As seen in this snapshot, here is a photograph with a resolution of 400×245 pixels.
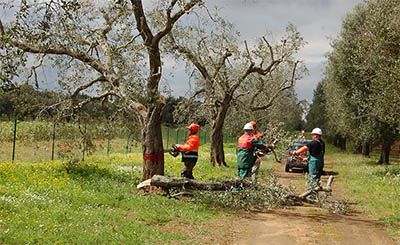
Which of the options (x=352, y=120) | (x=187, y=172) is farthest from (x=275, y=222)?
(x=352, y=120)

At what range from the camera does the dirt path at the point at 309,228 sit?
36.1 ft

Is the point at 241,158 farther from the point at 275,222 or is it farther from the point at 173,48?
the point at 173,48

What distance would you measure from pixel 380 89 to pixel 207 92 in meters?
9.02

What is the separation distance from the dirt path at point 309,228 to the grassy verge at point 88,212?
952 mm

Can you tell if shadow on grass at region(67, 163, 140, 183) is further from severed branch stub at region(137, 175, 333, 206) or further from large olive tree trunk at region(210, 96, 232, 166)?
large olive tree trunk at region(210, 96, 232, 166)

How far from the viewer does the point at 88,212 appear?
11.3 metres

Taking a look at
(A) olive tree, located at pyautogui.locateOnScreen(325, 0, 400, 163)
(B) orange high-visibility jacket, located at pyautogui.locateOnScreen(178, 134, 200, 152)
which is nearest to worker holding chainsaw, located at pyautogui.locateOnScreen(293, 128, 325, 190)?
(B) orange high-visibility jacket, located at pyautogui.locateOnScreen(178, 134, 200, 152)

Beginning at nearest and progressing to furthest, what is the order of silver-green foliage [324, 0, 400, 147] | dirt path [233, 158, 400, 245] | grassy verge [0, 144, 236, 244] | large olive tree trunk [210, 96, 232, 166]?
grassy verge [0, 144, 236, 244], dirt path [233, 158, 400, 245], silver-green foliage [324, 0, 400, 147], large olive tree trunk [210, 96, 232, 166]

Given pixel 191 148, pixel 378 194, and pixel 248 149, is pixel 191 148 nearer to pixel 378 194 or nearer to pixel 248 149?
pixel 248 149

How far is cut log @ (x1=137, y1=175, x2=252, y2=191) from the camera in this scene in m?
14.6

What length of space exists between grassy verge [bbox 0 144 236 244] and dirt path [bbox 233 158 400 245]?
0.95 m

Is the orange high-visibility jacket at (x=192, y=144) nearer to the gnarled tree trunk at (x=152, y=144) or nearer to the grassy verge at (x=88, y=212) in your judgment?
the gnarled tree trunk at (x=152, y=144)

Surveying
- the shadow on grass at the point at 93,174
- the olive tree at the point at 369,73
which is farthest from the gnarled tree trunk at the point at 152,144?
the olive tree at the point at 369,73

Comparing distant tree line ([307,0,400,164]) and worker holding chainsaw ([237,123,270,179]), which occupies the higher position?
distant tree line ([307,0,400,164])
